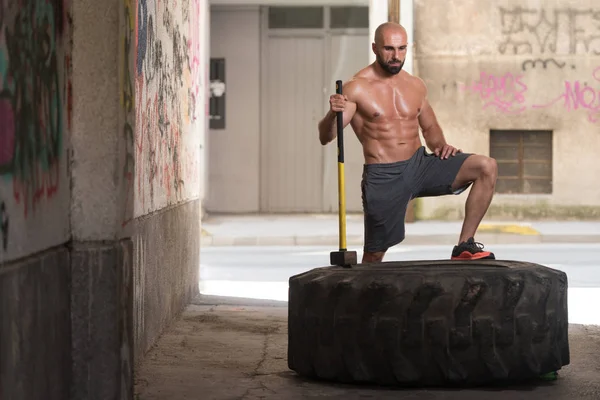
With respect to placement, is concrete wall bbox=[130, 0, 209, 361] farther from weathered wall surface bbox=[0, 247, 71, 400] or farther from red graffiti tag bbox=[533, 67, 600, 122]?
red graffiti tag bbox=[533, 67, 600, 122]

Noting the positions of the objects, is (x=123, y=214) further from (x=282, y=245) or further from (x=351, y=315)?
(x=282, y=245)

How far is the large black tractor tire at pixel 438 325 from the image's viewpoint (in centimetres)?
552

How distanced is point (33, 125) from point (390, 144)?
3.62 metres

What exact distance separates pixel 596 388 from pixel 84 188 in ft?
8.23

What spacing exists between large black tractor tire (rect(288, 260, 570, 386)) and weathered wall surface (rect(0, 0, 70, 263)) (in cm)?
150

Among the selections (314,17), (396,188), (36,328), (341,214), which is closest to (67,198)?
(36,328)

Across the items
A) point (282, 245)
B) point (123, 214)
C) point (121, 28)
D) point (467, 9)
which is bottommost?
point (282, 245)

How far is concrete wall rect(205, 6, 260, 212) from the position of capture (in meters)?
24.3

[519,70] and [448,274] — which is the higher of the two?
[519,70]

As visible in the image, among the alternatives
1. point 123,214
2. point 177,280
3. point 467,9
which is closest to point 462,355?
point 123,214

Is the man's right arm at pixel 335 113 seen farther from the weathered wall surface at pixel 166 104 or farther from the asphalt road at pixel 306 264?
the asphalt road at pixel 306 264

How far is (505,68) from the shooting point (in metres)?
21.6

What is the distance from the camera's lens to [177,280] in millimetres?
8758

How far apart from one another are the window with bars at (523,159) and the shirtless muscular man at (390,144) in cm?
1427
